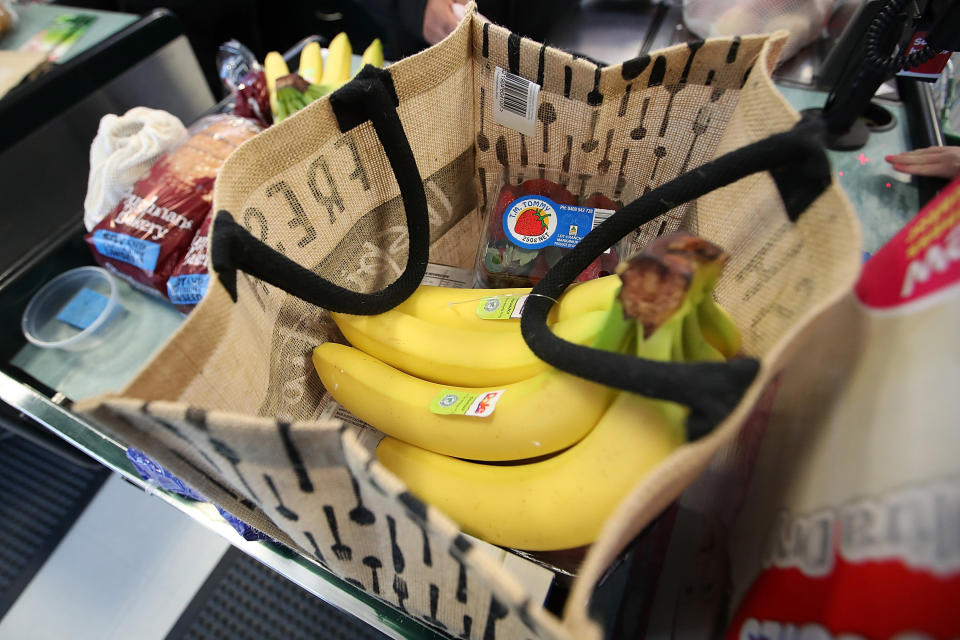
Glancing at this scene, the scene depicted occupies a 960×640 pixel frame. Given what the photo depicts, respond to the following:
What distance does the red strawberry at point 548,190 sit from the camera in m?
0.68

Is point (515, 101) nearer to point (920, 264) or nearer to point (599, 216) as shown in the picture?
point (599, 216)

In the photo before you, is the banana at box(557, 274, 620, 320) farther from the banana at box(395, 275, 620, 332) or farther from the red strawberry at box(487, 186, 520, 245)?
the red strawberry at box(487, 186, 520, 245)

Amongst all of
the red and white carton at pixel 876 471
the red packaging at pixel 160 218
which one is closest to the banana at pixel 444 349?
the red and white carton at pixel 876 471

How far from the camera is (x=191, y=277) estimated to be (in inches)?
29.7

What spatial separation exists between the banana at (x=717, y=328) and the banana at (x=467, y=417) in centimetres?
10

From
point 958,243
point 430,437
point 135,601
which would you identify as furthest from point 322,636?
point 958,243

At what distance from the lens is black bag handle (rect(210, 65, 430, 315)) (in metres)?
0.40

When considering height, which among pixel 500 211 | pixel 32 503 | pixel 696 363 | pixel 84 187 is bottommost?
pixel 32 503

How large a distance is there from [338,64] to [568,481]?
962 mm

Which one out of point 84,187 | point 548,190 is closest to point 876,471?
point 548,190

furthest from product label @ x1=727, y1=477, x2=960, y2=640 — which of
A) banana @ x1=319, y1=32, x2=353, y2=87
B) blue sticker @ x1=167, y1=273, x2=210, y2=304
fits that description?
banana @ x1=319, y1=32, x2=353, y2=87

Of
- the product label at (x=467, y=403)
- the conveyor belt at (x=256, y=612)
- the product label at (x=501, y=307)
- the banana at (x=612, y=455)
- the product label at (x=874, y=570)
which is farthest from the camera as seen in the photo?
the conveyor belt at (x=256, y=612)

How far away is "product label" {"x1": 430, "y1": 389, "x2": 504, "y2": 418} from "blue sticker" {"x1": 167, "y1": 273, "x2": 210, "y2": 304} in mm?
461

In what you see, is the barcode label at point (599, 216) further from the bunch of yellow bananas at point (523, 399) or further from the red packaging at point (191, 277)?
the red packaging at point (191, 277)
